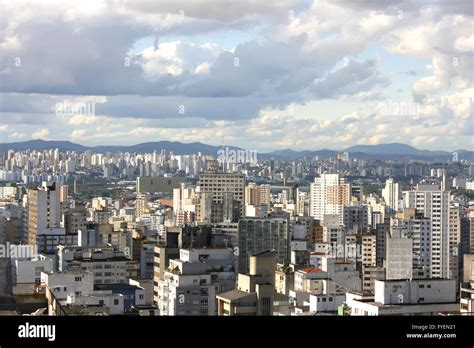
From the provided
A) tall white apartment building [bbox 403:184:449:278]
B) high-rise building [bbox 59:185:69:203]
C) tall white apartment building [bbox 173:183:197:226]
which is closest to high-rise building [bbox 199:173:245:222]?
tall white apartment building [bbox 173:183:197:226]

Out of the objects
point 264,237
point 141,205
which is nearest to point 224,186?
point 264,237

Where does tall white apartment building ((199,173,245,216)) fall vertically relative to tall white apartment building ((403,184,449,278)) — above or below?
above

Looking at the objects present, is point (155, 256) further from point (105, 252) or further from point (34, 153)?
point (34, 153)
